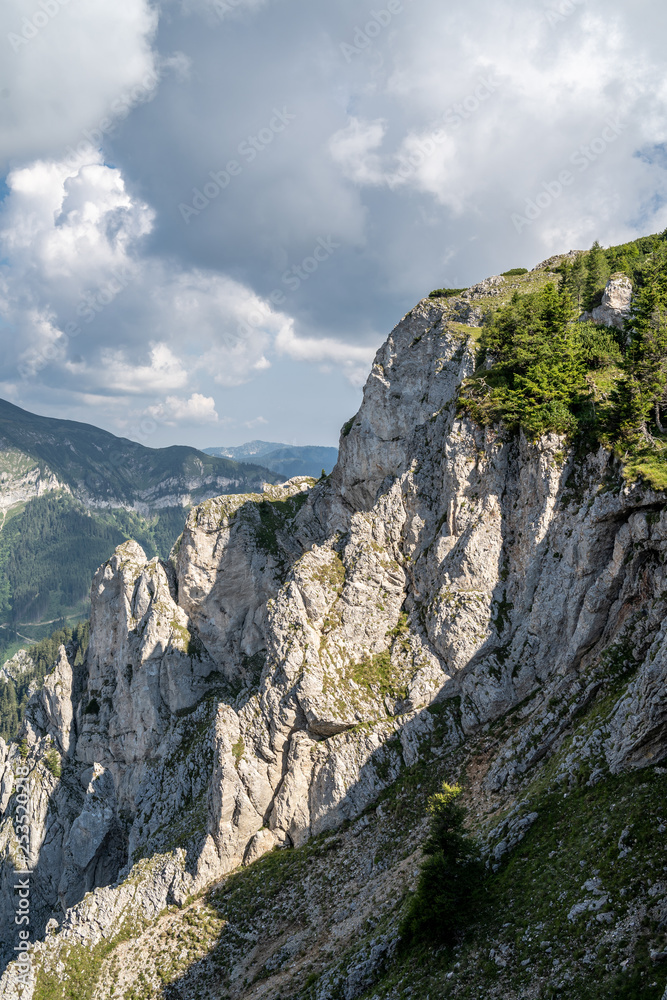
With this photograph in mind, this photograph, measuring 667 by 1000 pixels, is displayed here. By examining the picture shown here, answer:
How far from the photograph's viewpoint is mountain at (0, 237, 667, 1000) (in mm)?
24156

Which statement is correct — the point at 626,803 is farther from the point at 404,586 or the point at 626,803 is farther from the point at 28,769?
the point at 28,769

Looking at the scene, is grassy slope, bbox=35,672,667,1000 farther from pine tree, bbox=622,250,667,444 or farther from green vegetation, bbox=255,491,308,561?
green vegetation, bbox=255,491,308,561

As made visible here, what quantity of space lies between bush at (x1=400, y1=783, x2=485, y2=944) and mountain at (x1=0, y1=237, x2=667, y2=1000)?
15 cm

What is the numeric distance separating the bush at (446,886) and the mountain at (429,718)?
0.48 feet

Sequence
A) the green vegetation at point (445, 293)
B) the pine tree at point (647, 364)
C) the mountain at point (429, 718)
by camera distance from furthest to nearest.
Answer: the green vegetation at point (445, 293)
the pine tree at point (647, 364)
the mountain at point (429, 718)

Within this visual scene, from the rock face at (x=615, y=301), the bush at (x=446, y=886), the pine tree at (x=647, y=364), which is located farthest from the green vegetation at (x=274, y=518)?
the pine tree at (x=647, y=364)

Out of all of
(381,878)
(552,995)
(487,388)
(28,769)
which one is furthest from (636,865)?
(28,769)

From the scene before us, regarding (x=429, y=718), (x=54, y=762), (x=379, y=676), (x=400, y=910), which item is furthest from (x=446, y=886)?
(x=54, y=762)

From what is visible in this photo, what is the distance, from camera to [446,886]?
82.7 feet

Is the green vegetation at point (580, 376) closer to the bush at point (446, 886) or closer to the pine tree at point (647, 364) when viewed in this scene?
the pine tree at point (647, 364)

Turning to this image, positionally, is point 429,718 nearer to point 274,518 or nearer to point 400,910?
point 400,910

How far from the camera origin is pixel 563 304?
154 feet

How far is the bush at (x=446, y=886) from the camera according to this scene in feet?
81.4

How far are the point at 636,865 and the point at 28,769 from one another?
96.2 meters
